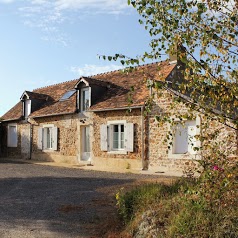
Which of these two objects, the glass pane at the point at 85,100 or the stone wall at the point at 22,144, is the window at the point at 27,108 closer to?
the stone wall at the point at 22,144

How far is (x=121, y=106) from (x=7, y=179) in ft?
18.9

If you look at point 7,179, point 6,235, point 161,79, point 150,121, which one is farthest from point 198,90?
point 150,121

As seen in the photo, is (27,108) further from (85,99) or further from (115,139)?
(115,139)

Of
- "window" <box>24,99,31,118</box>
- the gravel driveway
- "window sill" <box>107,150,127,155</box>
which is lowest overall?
the gravel driveway

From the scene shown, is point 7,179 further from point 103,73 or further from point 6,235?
point 103,73

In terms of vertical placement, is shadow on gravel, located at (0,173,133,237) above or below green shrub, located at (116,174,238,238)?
below

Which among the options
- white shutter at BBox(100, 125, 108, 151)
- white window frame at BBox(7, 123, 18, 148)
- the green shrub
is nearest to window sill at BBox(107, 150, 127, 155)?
white shutter at BBox(100, 125, 108, 151)

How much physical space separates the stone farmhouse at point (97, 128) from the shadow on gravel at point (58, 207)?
11.3ft

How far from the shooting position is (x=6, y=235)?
17.1 feet

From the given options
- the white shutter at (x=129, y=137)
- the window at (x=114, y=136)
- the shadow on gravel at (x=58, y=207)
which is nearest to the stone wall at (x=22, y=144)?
the window at (x=114, y=136)

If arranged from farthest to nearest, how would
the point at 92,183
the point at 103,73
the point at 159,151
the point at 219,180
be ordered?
the point at 103,73 < the point at 159,151 < the point at 92,183 < the point at 219,180

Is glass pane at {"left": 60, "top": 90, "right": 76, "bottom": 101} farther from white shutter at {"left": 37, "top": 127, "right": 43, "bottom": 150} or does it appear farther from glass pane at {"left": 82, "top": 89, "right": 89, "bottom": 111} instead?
glass pane at {"left": 82, "top": 89, "right": 89, "bottom": 111}

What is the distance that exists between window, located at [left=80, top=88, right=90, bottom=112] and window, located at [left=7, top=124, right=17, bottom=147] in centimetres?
692

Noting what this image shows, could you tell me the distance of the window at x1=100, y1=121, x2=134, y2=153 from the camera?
48.7 feet
